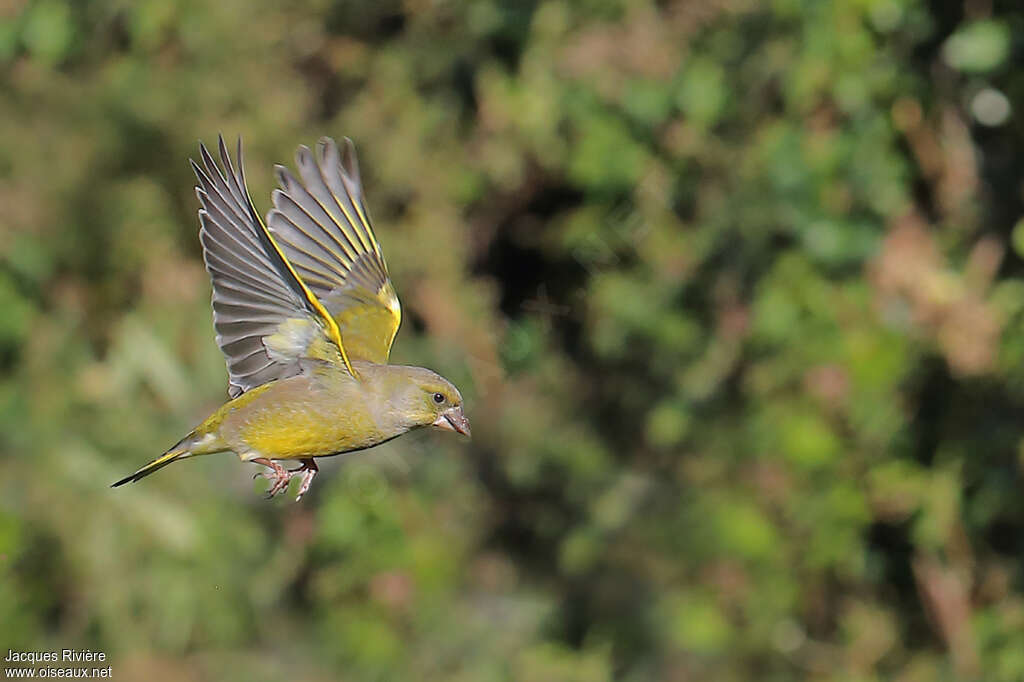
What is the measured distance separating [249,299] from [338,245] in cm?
41

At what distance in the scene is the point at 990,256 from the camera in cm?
443

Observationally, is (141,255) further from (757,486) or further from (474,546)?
(757,486)

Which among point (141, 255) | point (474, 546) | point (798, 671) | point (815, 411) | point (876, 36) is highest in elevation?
point (876, 36)

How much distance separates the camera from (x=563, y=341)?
504cm

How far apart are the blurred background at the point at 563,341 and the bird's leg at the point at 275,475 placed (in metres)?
2.14

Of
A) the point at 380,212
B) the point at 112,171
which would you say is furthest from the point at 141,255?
the point at 380,212

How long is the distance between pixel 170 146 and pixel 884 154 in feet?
7.56

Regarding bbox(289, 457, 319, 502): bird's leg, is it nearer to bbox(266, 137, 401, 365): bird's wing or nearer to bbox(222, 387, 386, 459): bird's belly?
bbox(222, 387, 386, 459): bird's belly

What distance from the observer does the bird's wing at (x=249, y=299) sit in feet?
7.02

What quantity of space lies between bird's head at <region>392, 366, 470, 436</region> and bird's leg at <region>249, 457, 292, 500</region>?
0.72ft

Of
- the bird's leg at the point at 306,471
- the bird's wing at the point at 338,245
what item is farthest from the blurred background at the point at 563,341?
the bird's leg at the point at 306,471

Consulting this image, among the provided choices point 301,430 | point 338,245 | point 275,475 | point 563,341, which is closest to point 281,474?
point 275,475

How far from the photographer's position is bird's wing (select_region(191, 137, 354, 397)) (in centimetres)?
214

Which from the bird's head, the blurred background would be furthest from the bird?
the blurred background
